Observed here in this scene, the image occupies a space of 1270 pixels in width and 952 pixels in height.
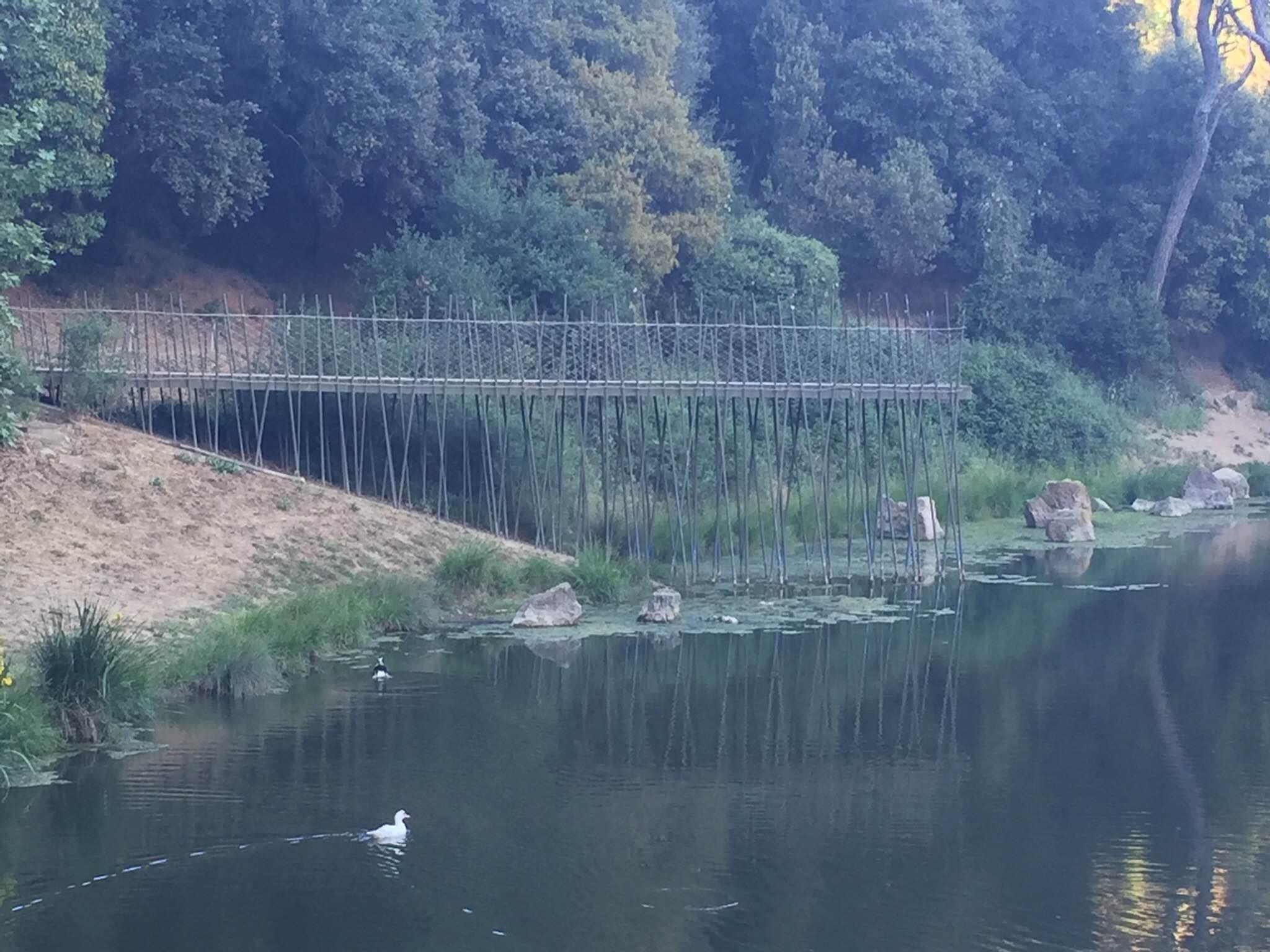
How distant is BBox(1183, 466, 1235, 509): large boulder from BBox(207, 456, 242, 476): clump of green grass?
2085 cm

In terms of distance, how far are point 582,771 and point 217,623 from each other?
4.97 metres

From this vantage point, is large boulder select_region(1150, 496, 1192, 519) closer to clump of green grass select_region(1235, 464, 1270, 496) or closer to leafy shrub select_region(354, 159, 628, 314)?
clump of green grass select_region(1235, 464, 1270, 496)

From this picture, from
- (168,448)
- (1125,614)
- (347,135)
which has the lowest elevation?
(1125,614)

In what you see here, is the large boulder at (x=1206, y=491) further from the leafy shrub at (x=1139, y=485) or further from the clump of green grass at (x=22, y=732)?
the clump of green grass at (x=22, y=732)

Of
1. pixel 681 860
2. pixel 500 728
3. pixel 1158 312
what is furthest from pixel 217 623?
pixel 1158 312

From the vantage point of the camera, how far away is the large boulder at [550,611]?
811 inches

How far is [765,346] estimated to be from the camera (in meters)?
26.9

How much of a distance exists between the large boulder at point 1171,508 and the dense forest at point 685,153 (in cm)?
570

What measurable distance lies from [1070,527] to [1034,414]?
8.58 m

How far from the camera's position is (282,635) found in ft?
60.0

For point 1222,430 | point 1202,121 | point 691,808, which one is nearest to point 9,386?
point 691,808

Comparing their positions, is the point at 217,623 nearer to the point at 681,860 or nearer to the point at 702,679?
the point at 702,679

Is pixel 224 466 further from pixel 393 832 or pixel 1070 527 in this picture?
pixel 1070 527

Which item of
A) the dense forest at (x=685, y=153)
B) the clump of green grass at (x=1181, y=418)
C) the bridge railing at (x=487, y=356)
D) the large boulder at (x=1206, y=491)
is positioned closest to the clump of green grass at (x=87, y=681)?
the dense forest at (x=685, y=153)
